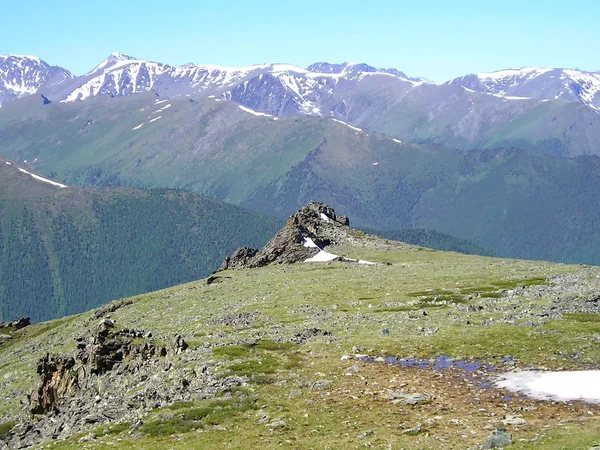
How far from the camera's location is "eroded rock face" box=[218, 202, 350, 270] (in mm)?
139375

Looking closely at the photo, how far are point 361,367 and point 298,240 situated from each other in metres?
99.5

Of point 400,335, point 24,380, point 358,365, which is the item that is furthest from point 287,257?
point 358,365

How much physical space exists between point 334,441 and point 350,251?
113m

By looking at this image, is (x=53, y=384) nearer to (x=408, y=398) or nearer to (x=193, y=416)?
(x=193, y=416)

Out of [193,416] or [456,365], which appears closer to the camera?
[193,416]

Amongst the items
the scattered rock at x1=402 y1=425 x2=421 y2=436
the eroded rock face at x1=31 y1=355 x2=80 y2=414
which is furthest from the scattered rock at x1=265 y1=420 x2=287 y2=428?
the eroded rock face at x1=31 y1=355 x2=80 y2=414

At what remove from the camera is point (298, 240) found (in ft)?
476

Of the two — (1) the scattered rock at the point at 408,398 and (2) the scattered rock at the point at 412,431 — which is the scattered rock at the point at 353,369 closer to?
(1) the scattered rock at the point at 408,398

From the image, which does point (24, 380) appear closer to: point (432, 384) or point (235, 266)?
point (432, 384)

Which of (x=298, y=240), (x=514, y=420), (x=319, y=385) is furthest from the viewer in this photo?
(x=298, y=240)

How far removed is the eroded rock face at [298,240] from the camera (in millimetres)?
139375

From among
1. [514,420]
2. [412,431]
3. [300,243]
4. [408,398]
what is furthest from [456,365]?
[300,243]

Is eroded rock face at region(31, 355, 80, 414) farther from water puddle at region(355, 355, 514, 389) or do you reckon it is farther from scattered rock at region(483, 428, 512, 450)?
scattered rock at region(483, 428, 512, 450)

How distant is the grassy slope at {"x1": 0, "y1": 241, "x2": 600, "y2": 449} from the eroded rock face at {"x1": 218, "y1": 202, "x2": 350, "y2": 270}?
41.5 meters
